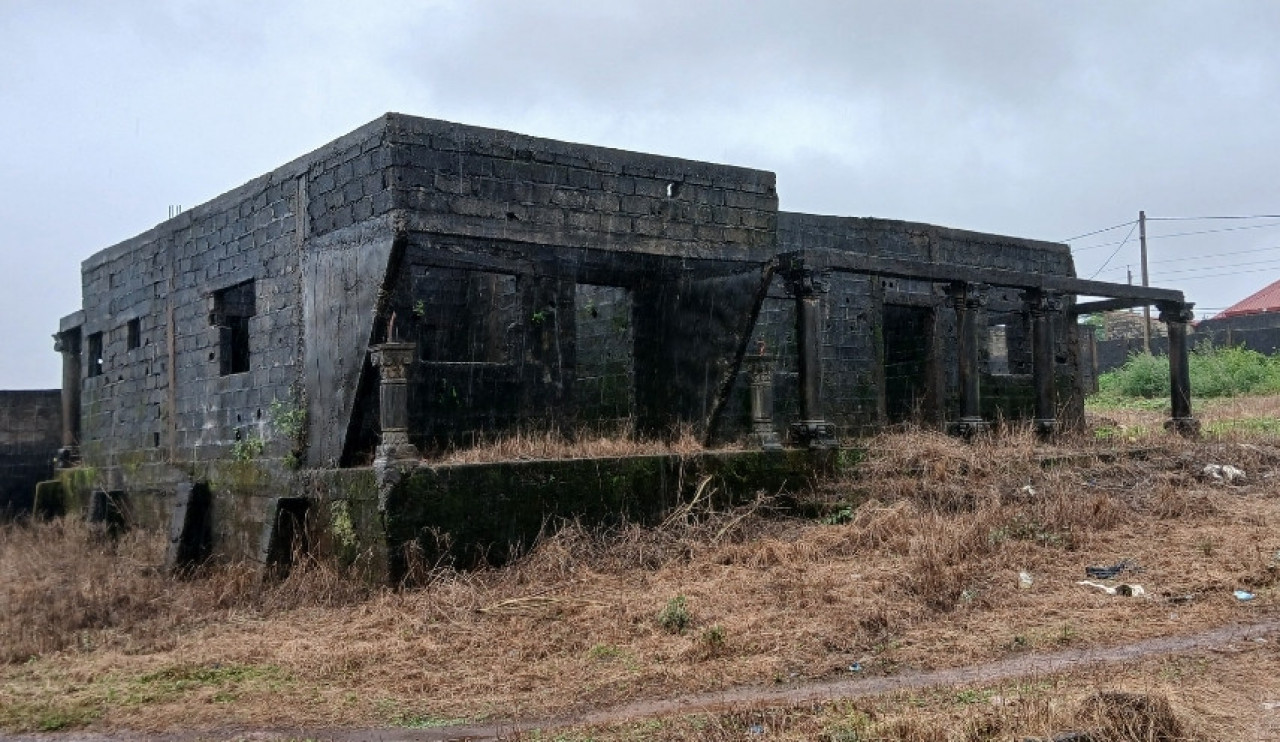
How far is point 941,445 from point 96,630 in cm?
894

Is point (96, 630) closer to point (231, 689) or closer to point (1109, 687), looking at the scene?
point (231, 689)

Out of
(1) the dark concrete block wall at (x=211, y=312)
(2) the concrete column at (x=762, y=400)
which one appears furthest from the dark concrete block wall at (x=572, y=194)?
(2) the concrete column at (x=762, y=400)

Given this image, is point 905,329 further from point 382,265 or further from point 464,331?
point 382,265

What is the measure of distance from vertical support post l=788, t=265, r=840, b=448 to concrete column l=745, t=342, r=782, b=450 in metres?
0.57

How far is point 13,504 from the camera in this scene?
1881cm

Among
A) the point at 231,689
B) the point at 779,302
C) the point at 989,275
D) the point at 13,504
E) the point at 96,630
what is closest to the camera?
the point at 231,689

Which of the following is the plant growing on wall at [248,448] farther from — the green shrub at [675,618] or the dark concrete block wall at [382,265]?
the green shrub at [675,618]

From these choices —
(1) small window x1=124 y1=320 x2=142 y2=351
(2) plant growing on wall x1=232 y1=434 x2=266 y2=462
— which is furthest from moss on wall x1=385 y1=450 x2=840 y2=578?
(1) small window x1=124 y1=320 x2=142 y2=351

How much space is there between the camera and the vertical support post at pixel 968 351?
577 inches

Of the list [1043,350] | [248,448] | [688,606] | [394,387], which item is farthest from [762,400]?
[248,448]

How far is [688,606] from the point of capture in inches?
344

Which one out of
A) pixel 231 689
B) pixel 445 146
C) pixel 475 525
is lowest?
pixel 231 689

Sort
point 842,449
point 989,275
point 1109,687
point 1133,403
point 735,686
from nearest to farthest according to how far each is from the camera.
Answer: point 1109,687, point 735,686, point 842,449, point 989,275, point 1133,403

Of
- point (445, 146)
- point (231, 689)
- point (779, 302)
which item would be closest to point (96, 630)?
point (231, 689)
